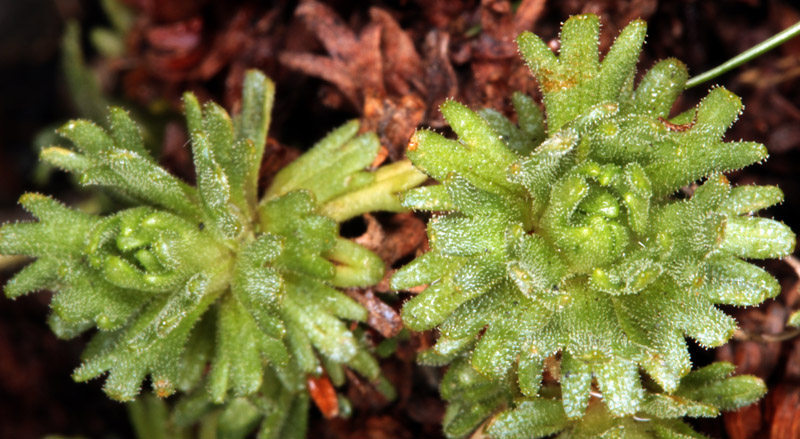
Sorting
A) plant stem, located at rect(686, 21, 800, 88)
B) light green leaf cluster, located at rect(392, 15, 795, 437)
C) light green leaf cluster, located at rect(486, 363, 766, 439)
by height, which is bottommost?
light green leaf cluster, located at rect(486, 363, 766, 439)

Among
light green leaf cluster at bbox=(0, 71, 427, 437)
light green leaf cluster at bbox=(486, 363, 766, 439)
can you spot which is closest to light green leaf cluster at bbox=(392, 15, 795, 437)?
light green leaf cluster at bbox=(486, 363, 766, 439)

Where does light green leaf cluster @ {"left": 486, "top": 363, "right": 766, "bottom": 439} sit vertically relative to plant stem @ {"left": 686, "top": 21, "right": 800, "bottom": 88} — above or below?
below

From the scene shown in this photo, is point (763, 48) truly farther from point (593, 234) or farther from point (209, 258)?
point (209, 258)

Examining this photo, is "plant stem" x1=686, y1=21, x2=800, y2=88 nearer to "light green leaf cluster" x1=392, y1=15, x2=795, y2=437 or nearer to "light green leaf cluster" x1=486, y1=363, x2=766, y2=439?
"light green leaf cluster" x1=392, y1=15, x2=795, y2=437

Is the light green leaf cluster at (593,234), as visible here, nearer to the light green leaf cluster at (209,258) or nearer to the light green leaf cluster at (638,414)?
the light green leaf cluster at (638,414)

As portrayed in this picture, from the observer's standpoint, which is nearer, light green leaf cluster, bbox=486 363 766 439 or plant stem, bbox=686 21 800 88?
light green leaf cluster, bbox=486 363 766 439

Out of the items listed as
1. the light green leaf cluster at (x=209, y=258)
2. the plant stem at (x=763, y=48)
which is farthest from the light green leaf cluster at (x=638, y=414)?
the plant stem at (x=763, y=48)
